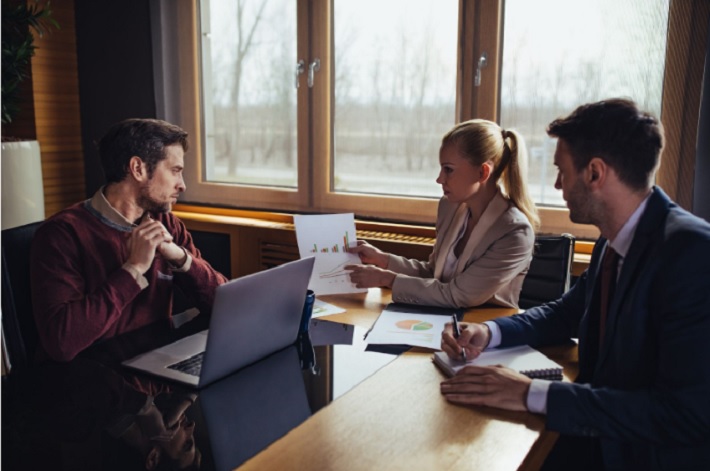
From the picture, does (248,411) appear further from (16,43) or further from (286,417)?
(16,43)

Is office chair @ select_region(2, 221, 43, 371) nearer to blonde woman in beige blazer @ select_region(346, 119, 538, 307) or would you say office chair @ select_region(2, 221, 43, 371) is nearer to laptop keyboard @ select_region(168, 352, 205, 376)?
laptop keyboard @ select_region(168, 352, 205, 376)

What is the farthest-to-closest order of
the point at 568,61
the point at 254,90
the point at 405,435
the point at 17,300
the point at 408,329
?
the point at 254,90
the point at 568,61
the point at 408,329
the point at 17,300
the point at 405,435

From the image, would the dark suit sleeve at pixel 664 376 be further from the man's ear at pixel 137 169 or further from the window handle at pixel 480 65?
the window handle at pixel 480 65

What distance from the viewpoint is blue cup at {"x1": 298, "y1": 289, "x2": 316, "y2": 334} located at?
176cm

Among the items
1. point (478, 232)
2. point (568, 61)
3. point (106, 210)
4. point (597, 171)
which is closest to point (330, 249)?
point (478, 232)

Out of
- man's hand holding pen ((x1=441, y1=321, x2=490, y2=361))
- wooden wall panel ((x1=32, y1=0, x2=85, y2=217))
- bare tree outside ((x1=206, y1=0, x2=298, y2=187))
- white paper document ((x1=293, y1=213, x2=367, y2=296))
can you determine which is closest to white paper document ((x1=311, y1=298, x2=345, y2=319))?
white paper document ((x1=293, y1=213, x2=367, y2=296))

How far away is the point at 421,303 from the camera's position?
2105 millimetres

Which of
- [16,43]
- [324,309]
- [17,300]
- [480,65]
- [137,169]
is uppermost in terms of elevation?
[16,43]

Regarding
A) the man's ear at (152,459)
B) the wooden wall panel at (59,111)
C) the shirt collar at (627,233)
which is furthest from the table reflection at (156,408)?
the wooden wall panel at (59,111)

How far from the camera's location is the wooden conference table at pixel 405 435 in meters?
1.13

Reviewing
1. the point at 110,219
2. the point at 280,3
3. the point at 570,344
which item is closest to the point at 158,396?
the point at 110,219

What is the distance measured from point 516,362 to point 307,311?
21.8 inches

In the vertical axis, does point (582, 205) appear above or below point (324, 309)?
above

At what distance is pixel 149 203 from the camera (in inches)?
78.6
